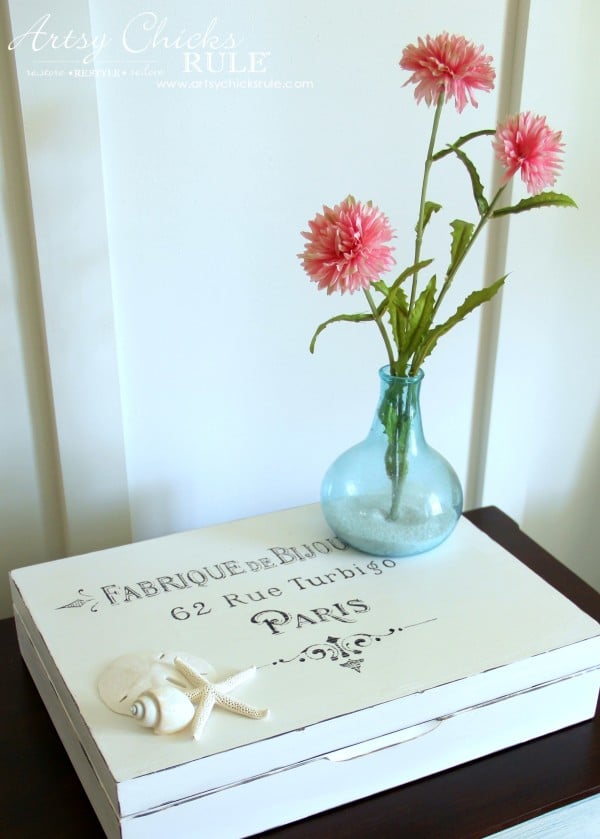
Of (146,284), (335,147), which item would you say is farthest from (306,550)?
(335,147)

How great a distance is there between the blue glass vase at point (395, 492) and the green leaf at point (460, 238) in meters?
0.13

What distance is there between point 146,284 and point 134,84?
207 millimetres

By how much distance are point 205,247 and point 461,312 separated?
12.4 inches

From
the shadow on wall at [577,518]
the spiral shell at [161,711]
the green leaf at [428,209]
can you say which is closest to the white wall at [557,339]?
the shadow on wall at [577,518]

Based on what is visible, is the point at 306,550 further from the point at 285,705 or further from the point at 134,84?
the point at 134,84

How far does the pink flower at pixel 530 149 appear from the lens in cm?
79

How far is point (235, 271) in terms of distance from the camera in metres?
1.04

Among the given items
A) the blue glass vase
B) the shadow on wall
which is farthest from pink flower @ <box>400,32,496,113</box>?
the shadow on wall

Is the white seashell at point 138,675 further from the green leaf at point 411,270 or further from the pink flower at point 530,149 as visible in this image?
the pink flower at point 530,149

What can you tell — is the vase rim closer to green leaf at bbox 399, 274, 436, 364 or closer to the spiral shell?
green leaf at bbox 399, 274, 436, 364

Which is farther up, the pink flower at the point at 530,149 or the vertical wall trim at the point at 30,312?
the pink flower at the point at 530,149

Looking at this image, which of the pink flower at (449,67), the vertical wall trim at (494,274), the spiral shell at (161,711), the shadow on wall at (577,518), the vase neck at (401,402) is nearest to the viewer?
the spiral shell at (161,711)

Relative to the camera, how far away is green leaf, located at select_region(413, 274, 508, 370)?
832 millimetres

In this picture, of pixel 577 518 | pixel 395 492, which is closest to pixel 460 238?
pixel 395 492
